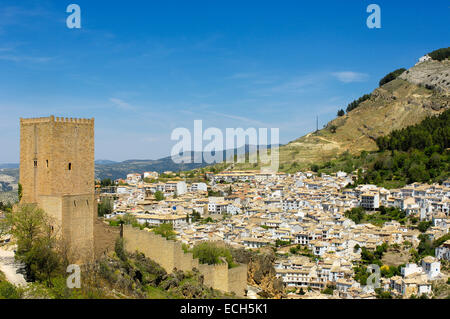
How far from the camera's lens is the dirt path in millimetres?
9656

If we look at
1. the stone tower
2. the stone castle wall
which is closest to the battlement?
the stone tower

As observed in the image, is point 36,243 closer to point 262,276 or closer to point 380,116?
point 262,276

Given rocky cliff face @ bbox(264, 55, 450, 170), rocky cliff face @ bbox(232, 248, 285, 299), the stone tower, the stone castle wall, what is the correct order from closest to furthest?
the stone tower < the stone castle wall < rocky cliff face @ bbox(232, 248, 285, 299) < rocky cliff face @ bbox(264, 55, 450, 170)

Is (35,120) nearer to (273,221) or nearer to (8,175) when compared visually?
(273,221)

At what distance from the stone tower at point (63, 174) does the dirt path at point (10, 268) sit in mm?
1288

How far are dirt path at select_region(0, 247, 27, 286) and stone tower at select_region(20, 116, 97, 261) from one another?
1.29 meters

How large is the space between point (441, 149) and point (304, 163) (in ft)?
69.8

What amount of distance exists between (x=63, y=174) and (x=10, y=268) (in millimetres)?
2464

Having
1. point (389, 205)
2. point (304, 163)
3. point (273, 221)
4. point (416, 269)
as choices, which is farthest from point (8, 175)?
point (416, 269)

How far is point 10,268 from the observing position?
10.5 m

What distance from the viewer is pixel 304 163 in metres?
59.1

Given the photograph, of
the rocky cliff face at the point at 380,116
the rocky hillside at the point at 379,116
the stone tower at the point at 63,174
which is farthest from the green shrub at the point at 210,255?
the rocky cliff face at the point at 380,116

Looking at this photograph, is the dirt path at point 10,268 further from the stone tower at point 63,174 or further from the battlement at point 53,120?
the battlement at point 53,120

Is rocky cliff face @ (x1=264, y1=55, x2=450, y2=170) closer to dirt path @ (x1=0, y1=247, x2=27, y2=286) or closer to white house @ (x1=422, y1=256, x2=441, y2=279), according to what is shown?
white house @ (x1=422, y1=256, x2=441, y2=279)
